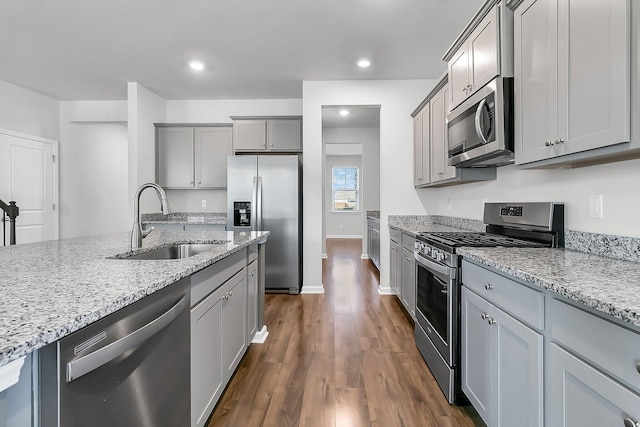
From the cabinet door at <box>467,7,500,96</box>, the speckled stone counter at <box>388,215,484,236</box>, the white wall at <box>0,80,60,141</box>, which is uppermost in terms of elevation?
the white wall at <box>0,80,60,141</box>

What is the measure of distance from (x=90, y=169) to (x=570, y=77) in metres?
6.19

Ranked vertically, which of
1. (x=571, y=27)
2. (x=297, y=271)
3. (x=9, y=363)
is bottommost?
(x=297, y=271)

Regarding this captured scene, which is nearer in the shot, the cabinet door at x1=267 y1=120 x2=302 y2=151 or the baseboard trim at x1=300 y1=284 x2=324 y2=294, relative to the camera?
the baseboard trim at x1=300 y1=284 x2=324 y2=294

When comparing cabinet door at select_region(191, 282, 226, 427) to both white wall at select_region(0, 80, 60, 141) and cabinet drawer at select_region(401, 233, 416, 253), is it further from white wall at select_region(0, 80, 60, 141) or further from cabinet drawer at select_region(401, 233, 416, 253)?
white wall at select_region(0, 80, 60, 141)

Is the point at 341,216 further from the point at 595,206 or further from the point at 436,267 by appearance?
the point at 595,206

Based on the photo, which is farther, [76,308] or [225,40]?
[225,40]

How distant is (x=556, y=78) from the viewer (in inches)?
55.9

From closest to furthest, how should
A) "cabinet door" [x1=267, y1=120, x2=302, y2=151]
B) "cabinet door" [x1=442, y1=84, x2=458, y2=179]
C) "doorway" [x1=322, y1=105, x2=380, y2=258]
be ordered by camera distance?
1. "cabinet door" [x1=442, y1=84, x2=458, y2=179]
2. "cabinet door" [x1=267, y1=120, x2=302, y2=151]
3. "doorway" [x1=322, y1=105, x2=380, y2=258]

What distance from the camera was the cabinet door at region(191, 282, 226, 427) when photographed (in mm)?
1368

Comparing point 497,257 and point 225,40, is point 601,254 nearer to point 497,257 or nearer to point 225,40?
point 497,257

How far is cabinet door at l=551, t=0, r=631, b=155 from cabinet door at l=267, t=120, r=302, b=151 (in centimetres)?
345

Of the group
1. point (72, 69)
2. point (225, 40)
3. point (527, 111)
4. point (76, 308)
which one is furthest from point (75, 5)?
point (527, 111)

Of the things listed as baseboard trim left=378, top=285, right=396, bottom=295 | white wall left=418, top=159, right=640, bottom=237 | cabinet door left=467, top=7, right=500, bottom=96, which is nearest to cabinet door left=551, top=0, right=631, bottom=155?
white wall left=418, top=159, right=640, bottom=237

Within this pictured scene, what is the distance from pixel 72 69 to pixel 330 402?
4.70 m
